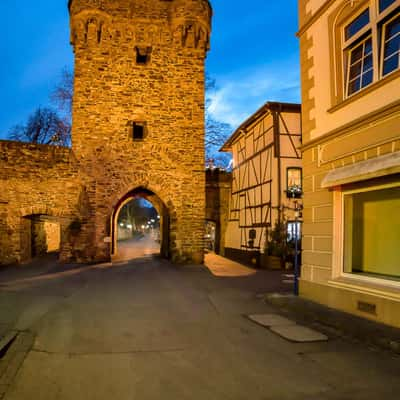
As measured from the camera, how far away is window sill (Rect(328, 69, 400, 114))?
16.9ft

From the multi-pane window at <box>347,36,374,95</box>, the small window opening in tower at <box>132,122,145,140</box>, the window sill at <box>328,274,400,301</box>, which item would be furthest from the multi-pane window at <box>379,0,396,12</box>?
the small window opening in tower at <box>132,122,145,140</box>

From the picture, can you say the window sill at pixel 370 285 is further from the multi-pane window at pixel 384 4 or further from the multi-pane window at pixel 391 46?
the multi-pane window at pixel 384 4

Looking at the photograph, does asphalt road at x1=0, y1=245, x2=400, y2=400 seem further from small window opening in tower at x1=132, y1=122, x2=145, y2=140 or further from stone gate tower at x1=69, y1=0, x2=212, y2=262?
small window opening in tower at x1=132, y1=122, x2=145, y2=140

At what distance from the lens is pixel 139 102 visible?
15094mm

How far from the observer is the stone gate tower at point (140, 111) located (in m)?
14.6

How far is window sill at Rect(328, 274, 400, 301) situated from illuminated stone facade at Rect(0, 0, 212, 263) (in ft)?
30.3

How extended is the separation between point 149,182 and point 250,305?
8778mm

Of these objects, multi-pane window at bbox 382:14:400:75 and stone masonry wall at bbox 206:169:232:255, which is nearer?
multi-pane window at bbox 382:14:400:75

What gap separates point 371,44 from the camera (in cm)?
584

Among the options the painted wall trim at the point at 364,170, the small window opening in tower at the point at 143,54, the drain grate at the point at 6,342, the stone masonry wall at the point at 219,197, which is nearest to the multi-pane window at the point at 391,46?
the painted wall trim at the point at 364,170

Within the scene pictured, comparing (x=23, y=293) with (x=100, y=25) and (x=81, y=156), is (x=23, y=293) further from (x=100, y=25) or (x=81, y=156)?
(x=100, y=25)

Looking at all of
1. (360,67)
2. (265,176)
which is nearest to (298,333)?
(360,67)

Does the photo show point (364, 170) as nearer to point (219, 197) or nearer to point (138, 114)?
point (138, 114)

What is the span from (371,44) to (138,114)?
35.4ft
